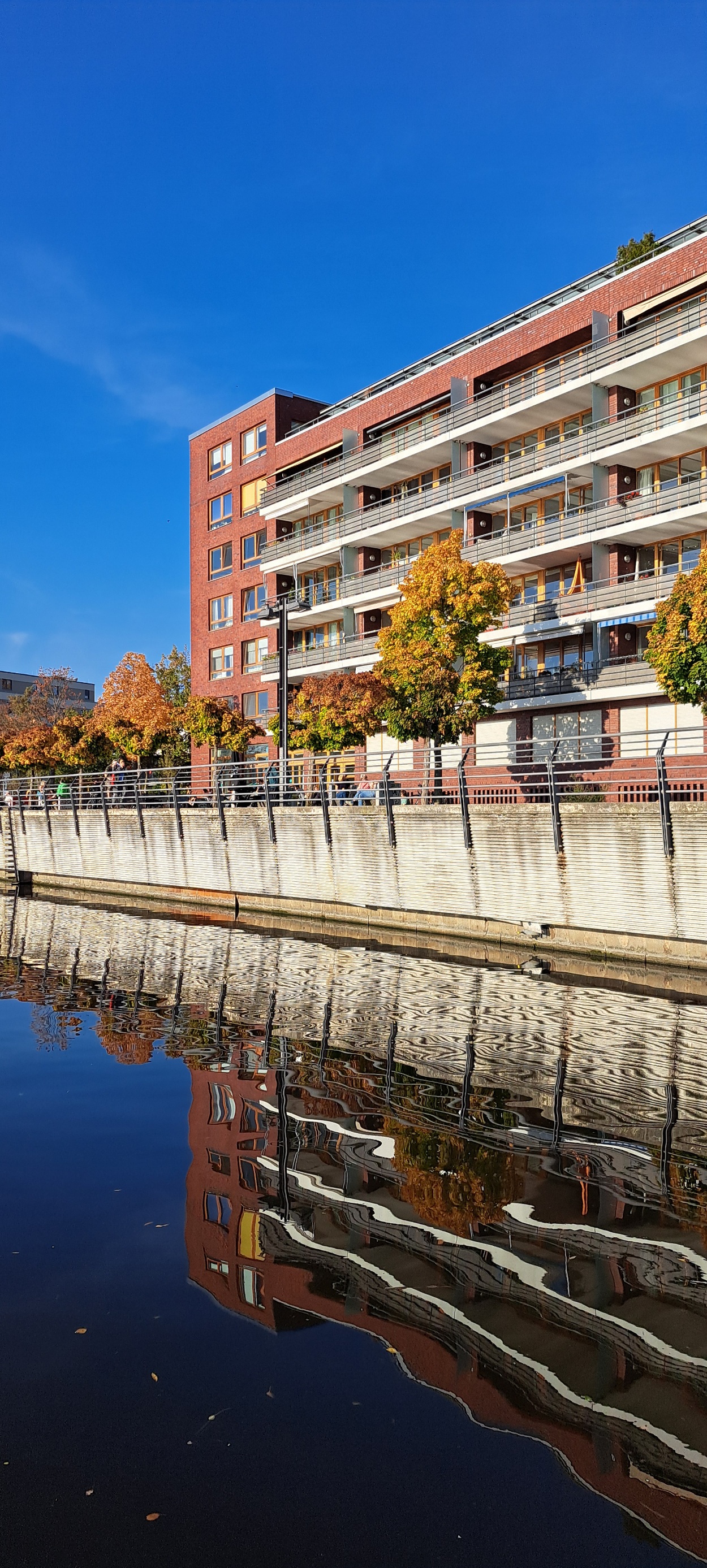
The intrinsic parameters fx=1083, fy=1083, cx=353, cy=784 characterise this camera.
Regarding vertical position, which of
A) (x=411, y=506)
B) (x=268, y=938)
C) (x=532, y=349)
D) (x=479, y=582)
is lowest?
(x=268, y=938)

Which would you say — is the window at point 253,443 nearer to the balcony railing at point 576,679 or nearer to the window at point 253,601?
the window at point 253,601

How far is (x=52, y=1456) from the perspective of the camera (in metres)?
4.27

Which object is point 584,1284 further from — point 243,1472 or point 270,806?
point 270,806

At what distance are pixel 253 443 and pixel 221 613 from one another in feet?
26.1

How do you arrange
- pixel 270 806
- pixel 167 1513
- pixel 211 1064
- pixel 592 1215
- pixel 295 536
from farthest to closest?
pixel 295 536, pixel 270 806, pixel 211 1064, pixel 592 1215, pixel 167 1513

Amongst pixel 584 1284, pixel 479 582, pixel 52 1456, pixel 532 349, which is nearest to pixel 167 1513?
pixel 52 1456

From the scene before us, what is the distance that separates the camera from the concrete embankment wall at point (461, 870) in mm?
17375

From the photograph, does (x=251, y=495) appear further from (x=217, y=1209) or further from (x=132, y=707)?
(x=217, y=1209)

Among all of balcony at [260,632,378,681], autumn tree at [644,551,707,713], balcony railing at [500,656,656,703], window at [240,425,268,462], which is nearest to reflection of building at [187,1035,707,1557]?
autumn tree at [644,551,707,713]

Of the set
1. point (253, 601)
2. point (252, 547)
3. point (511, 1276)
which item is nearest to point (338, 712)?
point (253, 601)

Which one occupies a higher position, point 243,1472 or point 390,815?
point 390,815

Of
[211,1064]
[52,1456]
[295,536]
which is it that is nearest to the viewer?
[52,1456]

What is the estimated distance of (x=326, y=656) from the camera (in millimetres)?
43125

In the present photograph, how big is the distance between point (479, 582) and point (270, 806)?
330 inches
